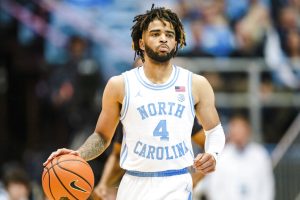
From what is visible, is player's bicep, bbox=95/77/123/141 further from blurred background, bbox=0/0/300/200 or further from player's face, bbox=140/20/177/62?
blurred background, bbox=0/0/300/200

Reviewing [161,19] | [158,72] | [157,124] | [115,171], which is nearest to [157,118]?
[157,124]

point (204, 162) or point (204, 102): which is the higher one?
point (204, 102)

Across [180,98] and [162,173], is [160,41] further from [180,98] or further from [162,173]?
[162,173]

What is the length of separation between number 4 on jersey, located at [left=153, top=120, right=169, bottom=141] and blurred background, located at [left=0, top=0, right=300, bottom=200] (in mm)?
5396

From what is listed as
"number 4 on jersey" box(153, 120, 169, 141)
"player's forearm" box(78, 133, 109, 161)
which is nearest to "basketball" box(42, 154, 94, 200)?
"player's forearm" box(78, 133, 109, 161)

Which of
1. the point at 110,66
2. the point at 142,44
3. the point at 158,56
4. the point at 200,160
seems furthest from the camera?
the point at 110,66

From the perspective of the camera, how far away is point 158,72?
775 centimetres

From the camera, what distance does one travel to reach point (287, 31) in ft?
49.6

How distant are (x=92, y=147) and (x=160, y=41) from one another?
1.08 meters

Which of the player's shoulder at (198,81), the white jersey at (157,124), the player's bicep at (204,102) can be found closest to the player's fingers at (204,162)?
the white jersey at (157,124)

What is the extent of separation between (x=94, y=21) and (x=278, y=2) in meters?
3.21

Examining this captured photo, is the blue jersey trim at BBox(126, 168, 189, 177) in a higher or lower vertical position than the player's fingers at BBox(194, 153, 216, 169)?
lower

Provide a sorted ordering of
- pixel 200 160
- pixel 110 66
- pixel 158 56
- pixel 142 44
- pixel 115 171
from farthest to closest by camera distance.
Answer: pixel 110 66 → pixel 115 171 → pixel 142 44 → pixel 158 56 → pixel 200 160

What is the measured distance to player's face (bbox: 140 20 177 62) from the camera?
7.59 meters
